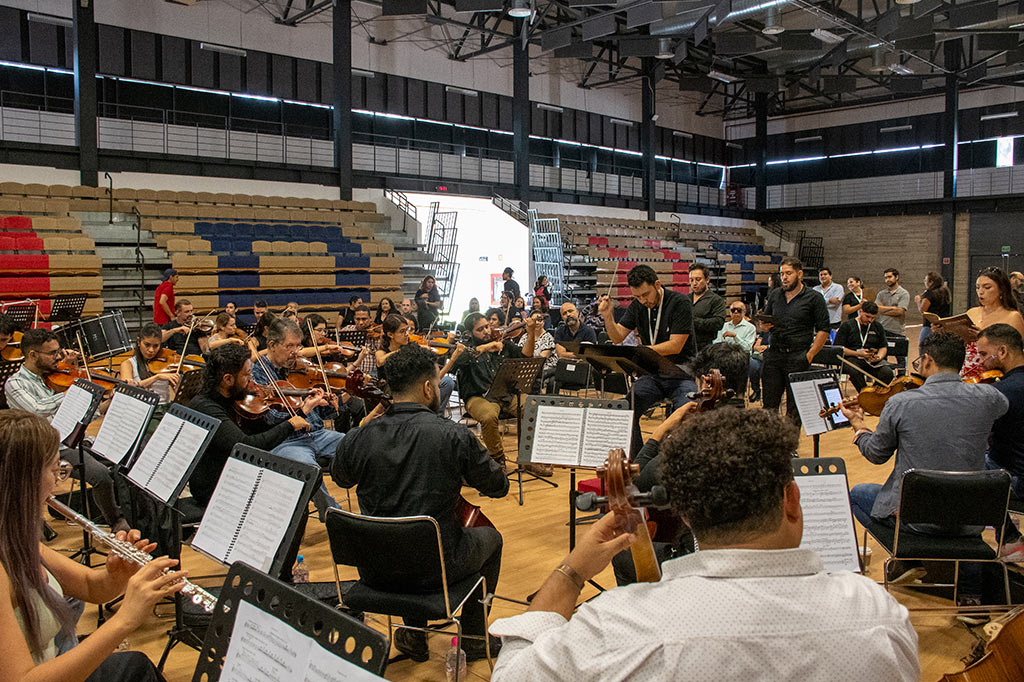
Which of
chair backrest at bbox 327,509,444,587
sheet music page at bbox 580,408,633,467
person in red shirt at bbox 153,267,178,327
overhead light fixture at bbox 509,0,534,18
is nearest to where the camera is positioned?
chair backrest at bbox 327,509,444,587

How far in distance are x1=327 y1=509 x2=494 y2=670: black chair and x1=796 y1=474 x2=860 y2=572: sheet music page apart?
121 centimetres

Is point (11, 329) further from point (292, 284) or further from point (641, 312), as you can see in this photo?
point (292, 284)

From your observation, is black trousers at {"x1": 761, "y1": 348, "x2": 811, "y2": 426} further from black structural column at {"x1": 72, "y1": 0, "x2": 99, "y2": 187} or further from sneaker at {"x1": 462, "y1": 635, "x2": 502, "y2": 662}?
black structural column at {"x1": 72, "y1": 0, "x2": 99, "y2": 187}

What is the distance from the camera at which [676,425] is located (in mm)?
3195

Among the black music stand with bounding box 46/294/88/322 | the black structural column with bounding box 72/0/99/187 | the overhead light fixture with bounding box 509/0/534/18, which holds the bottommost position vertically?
the black music stand with bounding box 46/294/88/322

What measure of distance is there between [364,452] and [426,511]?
341 mm

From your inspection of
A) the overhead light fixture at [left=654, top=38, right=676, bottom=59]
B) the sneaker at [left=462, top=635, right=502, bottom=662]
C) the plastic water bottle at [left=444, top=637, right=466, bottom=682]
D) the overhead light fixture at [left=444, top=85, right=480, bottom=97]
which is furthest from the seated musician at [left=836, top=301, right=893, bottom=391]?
the overhead light fixture at [left=444, top=85, right=480, bottom=97]

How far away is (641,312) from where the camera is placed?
19.0 ft

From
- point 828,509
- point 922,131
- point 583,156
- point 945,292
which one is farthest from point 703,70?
point 828,509

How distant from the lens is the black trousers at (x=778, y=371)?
240 inches

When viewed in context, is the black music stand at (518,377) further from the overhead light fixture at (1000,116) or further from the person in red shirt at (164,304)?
the overhead light fixture at (1000,116)

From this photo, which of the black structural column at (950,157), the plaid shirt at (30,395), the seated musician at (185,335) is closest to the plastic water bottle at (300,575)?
the plaid shirt at (30,395)

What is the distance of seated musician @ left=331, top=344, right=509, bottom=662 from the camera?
9.98 feet

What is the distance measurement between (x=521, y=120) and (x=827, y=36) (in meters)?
7.22
